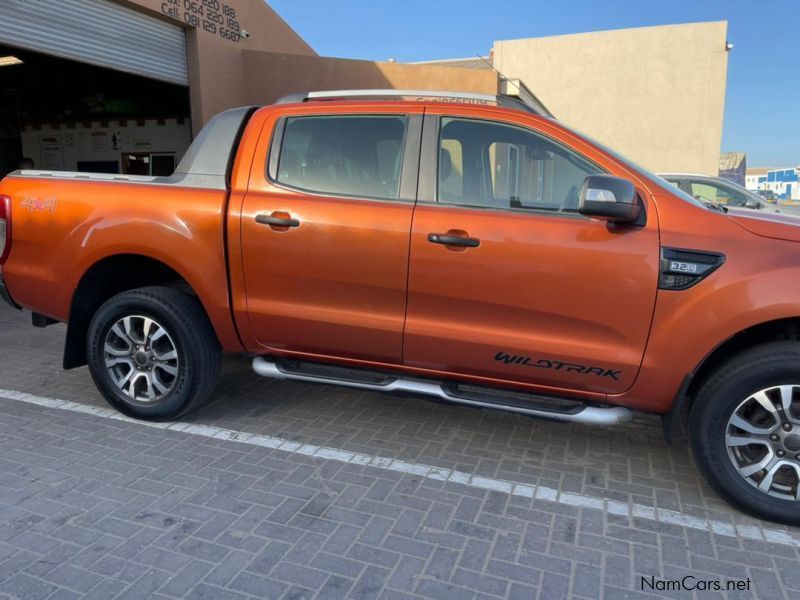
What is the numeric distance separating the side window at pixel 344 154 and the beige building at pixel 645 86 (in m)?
22.4

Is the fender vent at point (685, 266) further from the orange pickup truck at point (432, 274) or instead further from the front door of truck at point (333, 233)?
the front door of truck at point (333, 233)

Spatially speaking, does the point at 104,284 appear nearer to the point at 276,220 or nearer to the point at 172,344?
the point at 172,344

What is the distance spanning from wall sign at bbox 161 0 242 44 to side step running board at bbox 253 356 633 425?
25.7 ft

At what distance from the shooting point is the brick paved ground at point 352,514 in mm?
2496

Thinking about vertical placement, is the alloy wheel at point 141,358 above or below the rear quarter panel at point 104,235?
below

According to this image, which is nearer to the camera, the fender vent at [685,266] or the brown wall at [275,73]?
the fender vent at [685,266]

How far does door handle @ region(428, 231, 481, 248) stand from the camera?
10.3ft

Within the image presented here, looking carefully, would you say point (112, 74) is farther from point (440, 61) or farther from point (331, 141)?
point (440, 61)

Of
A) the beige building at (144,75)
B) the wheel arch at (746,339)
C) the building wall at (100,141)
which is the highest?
the beige building at (144,75)

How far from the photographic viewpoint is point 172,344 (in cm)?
382

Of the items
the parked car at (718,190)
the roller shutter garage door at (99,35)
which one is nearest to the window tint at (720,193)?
the parked car at (718,190)

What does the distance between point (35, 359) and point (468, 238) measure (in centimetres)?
422

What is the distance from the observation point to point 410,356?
11.2 ft

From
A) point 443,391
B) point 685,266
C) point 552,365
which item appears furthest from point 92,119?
point 685,266
